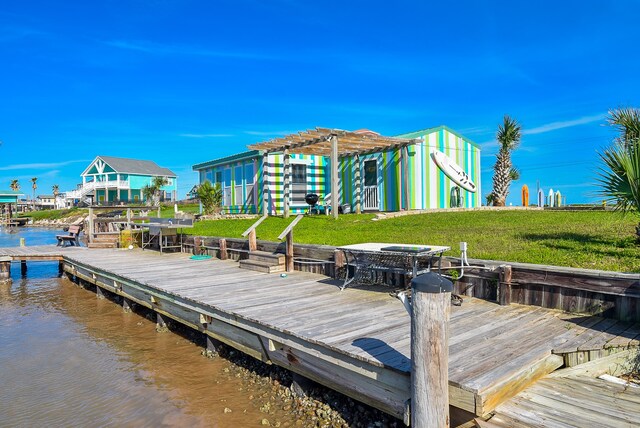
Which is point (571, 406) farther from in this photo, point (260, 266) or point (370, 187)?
point (370, 187)

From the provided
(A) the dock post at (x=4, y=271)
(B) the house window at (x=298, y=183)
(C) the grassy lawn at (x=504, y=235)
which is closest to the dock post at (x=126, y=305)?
(C) the grassy lawn at (x=504, y=235)

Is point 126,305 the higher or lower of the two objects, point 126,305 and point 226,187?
the lower

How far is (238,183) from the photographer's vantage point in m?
22.9

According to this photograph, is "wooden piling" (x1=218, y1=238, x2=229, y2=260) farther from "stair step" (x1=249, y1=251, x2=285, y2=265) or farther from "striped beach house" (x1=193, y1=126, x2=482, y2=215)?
"striped beach house" (x1=193, y1=126, x2=482, y2=215)

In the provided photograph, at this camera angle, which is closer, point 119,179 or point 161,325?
point 161,325

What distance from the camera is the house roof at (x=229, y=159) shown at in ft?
69.3

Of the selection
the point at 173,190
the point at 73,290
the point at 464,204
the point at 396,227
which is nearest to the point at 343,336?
the point at 396,227

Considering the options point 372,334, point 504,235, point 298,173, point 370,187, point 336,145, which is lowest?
point 372,334

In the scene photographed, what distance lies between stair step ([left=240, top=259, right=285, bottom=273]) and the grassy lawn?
4.95ft

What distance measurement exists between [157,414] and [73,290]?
9658 millimetres

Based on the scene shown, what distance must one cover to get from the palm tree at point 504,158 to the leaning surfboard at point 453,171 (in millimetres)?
1222

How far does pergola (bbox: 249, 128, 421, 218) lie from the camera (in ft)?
48.3

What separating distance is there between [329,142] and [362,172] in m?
3.00

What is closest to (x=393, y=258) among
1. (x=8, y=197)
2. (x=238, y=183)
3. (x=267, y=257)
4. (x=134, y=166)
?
(x=267, y=257)
